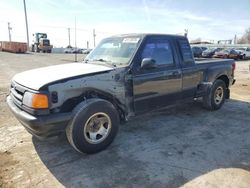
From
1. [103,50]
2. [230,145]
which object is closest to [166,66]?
[103,50]

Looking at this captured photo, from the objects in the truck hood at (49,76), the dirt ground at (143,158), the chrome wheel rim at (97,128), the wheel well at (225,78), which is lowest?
the dirt ground at (143,158)

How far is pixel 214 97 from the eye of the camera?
6.16 metres

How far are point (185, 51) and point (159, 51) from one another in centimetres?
84

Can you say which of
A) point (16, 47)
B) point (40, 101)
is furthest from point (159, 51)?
point (16, 47)

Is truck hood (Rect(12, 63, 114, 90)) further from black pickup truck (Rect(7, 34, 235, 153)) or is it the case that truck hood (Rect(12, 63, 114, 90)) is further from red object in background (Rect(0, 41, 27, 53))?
red object in background (Rect(0, 41, 27, 53))

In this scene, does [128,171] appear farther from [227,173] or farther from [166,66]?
[166,66]

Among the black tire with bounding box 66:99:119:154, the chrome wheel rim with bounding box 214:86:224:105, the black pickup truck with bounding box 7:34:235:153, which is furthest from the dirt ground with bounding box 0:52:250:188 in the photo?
the chrome wheel rim with bounding box 214:86:224:105

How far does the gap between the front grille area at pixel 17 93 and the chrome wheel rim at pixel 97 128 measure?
1.10 metres

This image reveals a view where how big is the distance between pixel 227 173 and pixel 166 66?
2292mm

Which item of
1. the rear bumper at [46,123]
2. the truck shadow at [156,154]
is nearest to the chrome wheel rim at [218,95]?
the truck shadow at [156,154]

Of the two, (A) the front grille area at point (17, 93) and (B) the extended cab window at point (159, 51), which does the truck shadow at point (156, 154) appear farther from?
(B) the extended cab window at point (159, 51)

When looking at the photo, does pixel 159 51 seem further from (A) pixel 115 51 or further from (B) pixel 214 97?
(B) pixel 214 97

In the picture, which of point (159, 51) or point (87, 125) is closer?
point (87, 125)

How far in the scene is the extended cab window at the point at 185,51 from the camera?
5.21m
